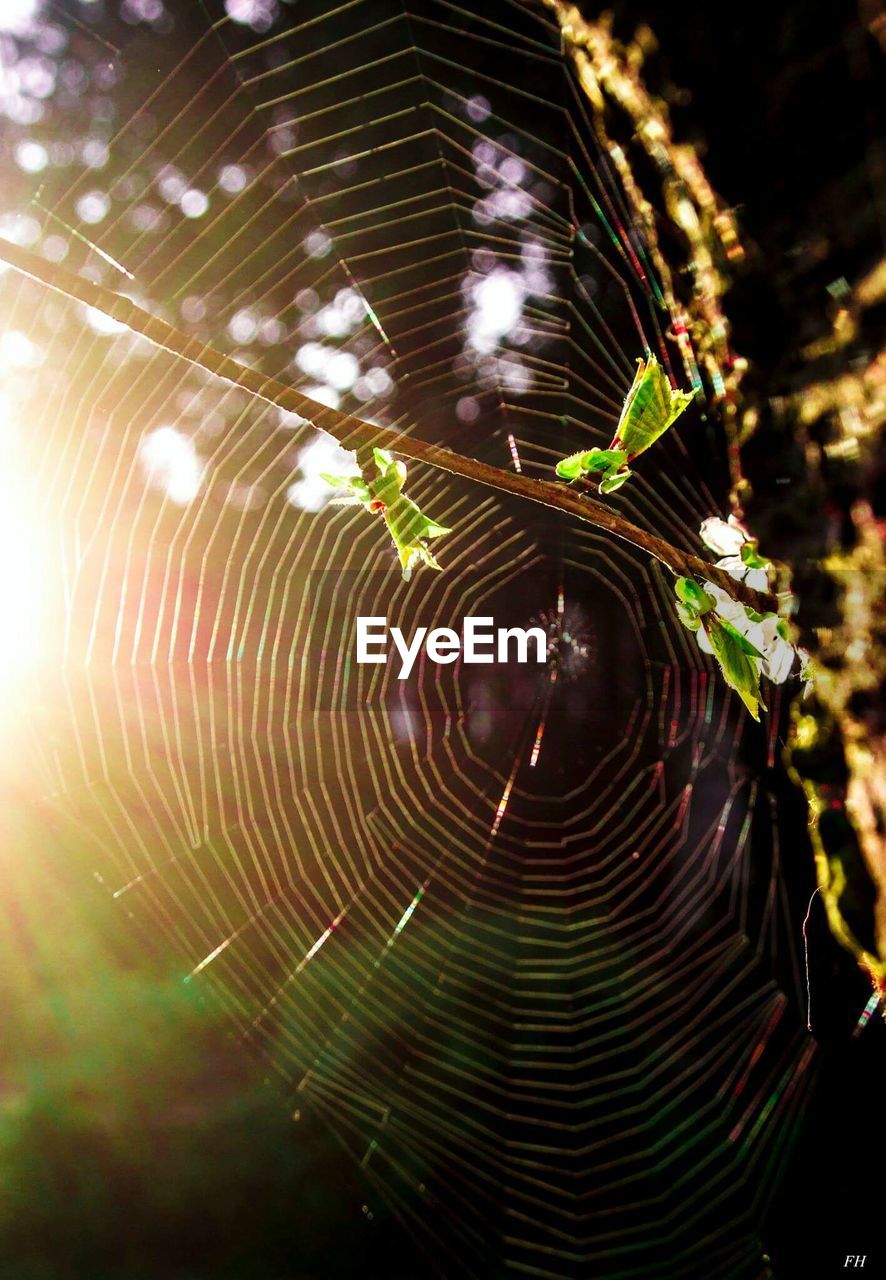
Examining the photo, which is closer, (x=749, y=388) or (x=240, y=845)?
(x=749, y=388)

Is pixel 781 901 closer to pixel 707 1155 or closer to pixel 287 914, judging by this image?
pixel 707 1155

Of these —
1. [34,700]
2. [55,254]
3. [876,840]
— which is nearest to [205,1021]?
[34,700]

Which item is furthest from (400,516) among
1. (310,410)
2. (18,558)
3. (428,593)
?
(428,593)

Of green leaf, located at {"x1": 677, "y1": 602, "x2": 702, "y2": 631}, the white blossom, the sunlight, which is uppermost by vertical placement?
the sunlight

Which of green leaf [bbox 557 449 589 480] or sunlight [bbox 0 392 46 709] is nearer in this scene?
green leaf [bbox 557 449 589 480]

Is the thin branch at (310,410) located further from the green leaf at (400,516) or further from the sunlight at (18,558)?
the sunlight at (18,558)

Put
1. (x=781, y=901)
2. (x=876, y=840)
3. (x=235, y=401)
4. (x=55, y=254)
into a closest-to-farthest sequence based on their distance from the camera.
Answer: (x=876, y=840), (x=55, y=254), (x=235, y=401), (x=781, y=901)

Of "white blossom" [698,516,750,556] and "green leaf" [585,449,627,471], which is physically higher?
"green leaf" [585,449,627,471]

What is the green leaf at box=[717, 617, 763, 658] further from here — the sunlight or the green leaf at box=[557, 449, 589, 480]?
the sunlight

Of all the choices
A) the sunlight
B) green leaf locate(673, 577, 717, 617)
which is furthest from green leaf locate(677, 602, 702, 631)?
the sunlight
